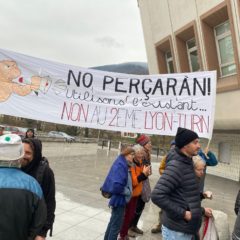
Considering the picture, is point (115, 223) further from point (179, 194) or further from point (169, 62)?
point (169, 62)

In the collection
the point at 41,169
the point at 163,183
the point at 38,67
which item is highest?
the point at 38,67

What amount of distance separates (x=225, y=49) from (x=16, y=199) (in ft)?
45.8

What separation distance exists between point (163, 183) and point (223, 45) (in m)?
13.1

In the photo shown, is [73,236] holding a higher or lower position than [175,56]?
lower

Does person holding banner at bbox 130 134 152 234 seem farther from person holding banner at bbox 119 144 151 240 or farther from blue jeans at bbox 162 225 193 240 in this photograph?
blue jeans at bbox 162 225 193 240

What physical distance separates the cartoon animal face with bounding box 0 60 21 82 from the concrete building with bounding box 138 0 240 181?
9.62 meters

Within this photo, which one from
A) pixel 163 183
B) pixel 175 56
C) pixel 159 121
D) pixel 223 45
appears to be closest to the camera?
pixel 163 183

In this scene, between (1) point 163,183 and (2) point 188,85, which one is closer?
(1) point 163,183

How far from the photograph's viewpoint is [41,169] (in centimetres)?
367

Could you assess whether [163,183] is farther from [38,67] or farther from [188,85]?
[38,67]

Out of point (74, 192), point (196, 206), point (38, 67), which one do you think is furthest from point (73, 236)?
point (74, 192)

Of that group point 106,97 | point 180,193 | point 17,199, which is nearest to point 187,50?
point 106,97

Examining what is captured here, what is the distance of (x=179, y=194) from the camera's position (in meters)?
3.38

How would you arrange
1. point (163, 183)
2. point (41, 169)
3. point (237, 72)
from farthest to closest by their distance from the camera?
1. point (237, 72)
2. point (41, 169)
3. point (163, 183)
